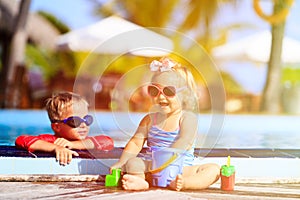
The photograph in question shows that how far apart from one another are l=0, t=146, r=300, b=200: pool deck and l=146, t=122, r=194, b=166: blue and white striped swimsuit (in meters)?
0.20

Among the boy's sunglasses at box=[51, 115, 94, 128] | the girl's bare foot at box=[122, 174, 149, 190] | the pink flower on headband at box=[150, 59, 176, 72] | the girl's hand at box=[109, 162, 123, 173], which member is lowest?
the girl's bare foot at box=[122, 174, 149, 190]

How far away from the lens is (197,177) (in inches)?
122

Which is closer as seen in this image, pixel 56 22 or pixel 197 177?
pixel 197 177

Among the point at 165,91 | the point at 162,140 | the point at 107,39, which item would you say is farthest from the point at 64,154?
the point at 107,39

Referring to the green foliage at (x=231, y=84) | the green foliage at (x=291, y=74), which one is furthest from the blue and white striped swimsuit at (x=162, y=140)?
the green foliage at (x=291, y=74)

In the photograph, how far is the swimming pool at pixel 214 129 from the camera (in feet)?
13.2

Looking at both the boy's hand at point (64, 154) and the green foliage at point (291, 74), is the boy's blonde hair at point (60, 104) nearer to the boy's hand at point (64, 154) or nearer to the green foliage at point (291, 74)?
the boy's hand at point (64, 154)

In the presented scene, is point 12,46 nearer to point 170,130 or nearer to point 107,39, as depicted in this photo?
point 107,39

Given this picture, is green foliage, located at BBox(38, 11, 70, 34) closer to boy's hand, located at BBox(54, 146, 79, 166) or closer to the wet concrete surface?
boy's hand, located at BBox(54, 146, 79, 166)

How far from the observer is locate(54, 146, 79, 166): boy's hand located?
10.9ft

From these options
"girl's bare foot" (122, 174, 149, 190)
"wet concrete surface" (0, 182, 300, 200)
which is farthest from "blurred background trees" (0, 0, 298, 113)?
"girl's bare foot" (122, 174, 149, 190)

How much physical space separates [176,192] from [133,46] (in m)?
7.36

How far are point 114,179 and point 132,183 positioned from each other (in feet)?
0.51

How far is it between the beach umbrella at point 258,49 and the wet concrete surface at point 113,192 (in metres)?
8.07
